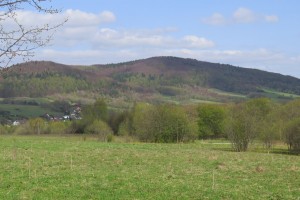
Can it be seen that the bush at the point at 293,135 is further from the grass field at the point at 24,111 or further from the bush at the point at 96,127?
the grass field at the point at 24,111

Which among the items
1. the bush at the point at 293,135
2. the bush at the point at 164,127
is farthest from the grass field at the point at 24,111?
the bush at the point at 293,135

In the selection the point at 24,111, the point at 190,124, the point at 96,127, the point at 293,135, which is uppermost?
the point at 24,111

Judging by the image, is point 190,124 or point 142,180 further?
point 190,124

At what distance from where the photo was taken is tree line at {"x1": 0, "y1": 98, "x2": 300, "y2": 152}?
176ft

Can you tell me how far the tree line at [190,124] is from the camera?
53.6 meters

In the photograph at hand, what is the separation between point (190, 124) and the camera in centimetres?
7275

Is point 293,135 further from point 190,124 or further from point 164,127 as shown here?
point 164,127

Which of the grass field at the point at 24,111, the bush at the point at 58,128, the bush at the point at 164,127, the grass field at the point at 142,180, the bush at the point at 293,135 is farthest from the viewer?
the grass field at the point at 24,111

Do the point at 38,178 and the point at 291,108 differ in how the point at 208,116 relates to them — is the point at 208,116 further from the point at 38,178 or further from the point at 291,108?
the point at 38,178

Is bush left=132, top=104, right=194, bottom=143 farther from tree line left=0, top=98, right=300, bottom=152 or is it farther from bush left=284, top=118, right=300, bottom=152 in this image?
bush left=284, top=118, right=300, bottom=152

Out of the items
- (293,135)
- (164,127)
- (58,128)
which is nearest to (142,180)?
(293,135)

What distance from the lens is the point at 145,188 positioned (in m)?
16.7

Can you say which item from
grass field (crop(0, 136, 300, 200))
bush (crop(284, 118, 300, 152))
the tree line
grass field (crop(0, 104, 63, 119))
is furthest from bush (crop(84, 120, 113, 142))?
grass field (crop(0, 136, 300, 200))

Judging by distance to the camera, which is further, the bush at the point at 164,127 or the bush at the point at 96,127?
the bush at the point at 96,127
